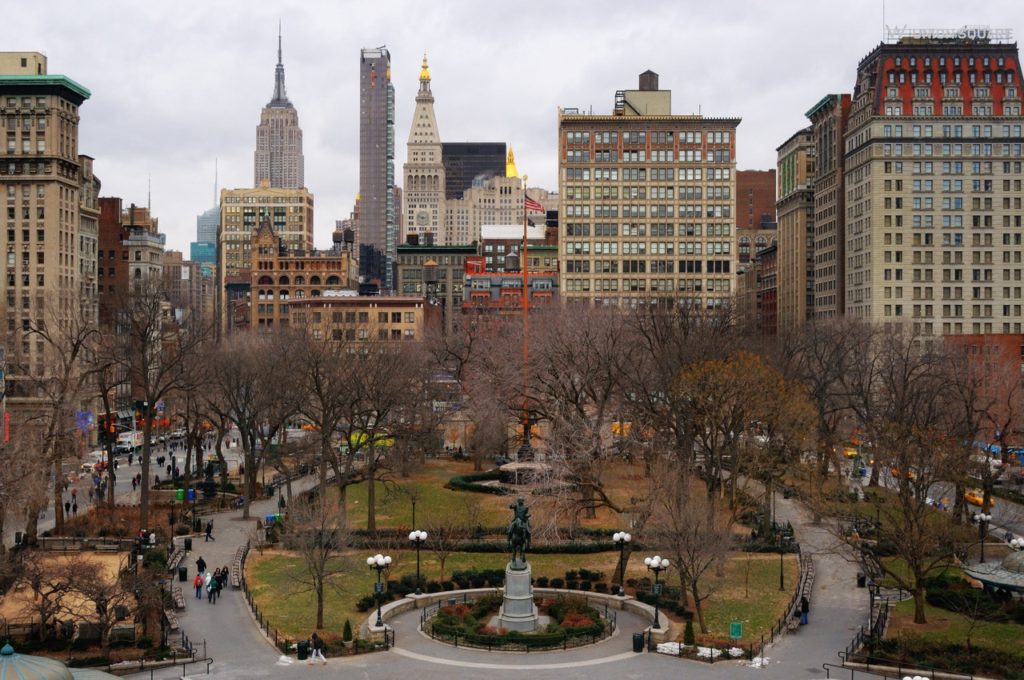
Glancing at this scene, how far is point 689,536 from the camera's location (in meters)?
42.7

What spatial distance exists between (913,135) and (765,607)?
9727 centimetres

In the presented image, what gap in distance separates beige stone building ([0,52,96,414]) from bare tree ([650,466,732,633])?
80.1 m

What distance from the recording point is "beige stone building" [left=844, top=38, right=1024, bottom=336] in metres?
127

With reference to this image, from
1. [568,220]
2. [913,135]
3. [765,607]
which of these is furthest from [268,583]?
[913,135]

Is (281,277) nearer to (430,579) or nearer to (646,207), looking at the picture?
(646,207)

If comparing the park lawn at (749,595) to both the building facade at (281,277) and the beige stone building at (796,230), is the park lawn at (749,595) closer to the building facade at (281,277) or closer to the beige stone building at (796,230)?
the beige stone building at (796,230)

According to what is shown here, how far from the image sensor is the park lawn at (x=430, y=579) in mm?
44156

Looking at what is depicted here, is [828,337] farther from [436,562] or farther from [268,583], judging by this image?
[268,583]

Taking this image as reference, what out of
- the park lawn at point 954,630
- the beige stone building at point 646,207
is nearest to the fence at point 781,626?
the park lawn at point 954,630

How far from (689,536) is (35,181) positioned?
93969mm

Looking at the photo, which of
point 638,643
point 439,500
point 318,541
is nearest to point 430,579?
point 318,541

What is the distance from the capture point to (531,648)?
40.2m

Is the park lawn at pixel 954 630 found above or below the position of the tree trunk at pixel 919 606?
below

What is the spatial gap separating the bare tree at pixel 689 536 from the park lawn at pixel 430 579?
5.81 feet
